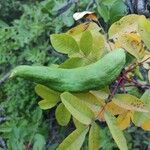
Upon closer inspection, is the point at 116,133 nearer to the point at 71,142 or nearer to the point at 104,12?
the point at 71,142

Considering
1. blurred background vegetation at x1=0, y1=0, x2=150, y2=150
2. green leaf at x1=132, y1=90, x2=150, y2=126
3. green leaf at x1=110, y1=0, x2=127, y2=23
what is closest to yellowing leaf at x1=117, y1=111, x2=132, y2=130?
green leaf at x1=132, y1=90, x2=150, y2=126

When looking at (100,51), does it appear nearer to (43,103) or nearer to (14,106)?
(43,103)

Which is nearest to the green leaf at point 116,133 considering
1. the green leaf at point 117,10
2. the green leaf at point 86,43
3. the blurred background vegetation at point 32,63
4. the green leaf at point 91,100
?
the green leaf at point 91,100

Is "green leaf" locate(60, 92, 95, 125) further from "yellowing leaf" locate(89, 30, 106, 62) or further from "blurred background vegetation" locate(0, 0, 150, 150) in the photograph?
"blurred background vegetation" locate(0, 0, 150, 150)

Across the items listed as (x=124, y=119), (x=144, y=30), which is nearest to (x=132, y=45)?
(x=144, y=30)

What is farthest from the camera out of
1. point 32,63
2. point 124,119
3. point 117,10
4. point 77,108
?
point 32,63

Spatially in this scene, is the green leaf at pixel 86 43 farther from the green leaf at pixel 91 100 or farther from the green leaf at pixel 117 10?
the green leaf at pixel 117 10
